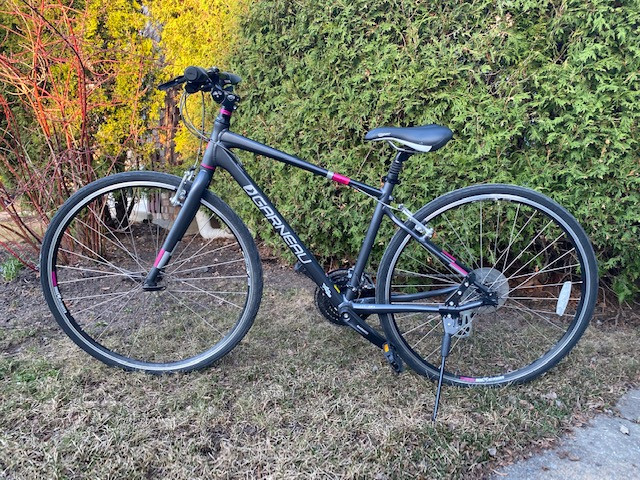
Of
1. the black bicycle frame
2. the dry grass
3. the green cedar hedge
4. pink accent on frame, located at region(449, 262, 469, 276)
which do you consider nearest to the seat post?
the black bicycle frame

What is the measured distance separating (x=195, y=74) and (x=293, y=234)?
872 millimetres

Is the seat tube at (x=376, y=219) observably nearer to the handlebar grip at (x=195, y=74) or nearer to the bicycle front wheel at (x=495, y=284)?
the bicycle front wheel at (x=495, y=284)

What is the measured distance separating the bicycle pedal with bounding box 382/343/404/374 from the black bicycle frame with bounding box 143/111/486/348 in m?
0.04

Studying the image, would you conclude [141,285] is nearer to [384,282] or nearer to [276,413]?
[276,413]

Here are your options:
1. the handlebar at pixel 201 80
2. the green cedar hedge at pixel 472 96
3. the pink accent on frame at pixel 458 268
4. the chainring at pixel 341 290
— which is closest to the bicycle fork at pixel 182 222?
the handlebar at pixel 201 80

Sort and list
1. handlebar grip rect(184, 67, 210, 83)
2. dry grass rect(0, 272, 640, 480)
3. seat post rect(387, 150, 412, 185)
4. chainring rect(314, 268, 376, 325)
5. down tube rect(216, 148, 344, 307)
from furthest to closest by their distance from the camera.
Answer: chainring rect(314, 268, 376, 325)
down tube rect(216, 148, 344, 307)
seat post rect(387, 150, 412, 185)
handlebar grip rect(184, 67, 210, 83)
dry grass rect(0, 272, 640, 480)

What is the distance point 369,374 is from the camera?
7.82 ft

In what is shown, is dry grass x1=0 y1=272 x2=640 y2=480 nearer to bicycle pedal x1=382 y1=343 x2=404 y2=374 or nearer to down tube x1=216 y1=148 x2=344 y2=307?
bicycle pedal x1=382 y1=343 x2=404 y2=374

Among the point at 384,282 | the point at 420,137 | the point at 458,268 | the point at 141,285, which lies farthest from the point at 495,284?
the point at 141,285

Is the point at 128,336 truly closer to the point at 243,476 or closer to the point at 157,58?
the point at 243,476

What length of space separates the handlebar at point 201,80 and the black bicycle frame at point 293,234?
0.49 feet

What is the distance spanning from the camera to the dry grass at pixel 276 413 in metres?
1.76

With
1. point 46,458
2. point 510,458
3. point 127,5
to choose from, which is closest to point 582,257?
point 510,458

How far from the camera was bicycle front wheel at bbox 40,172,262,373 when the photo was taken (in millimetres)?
2252
